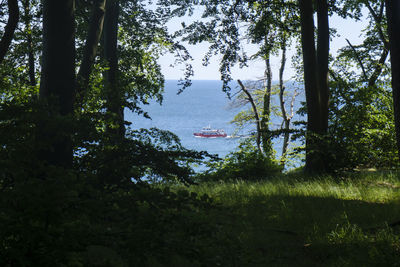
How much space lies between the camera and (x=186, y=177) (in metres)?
4.26

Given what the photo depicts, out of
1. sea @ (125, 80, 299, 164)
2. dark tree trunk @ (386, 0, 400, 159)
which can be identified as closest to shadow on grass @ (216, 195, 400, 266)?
dark tree trunk @ (386, 0, 400, 159)

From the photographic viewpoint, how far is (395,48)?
5.77m

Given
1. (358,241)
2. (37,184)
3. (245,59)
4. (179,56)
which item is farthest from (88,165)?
(179,56)

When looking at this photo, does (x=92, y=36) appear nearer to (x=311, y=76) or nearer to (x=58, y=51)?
(x=58, y=51)

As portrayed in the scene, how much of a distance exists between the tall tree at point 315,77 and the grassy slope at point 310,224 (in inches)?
80.6

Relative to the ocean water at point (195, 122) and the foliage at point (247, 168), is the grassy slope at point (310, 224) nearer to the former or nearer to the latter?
the foliage at point (247, 168)

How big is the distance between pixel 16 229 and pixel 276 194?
6.15 m

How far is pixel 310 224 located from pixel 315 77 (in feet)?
19.6

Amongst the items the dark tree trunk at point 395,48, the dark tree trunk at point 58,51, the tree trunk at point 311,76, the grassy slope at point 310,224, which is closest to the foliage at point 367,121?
the tree trunk at point 311,76

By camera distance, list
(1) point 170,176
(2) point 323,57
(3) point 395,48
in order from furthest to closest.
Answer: (2) point 323,57, (3) point 395,48, (1) point 170,176

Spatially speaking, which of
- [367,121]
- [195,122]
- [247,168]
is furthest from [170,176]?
[195,122]

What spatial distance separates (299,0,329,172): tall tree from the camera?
10.8m

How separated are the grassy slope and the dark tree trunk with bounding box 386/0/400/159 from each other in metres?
1.46

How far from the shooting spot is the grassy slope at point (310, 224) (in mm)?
4598
